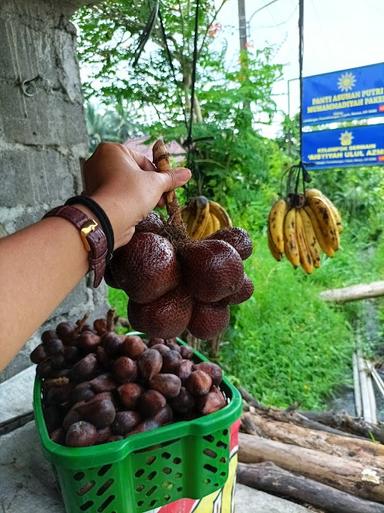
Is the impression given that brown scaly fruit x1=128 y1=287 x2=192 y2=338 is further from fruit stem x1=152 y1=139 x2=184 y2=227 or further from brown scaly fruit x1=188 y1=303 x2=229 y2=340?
fruit stem x1=152 y1=139 x2=184 y2=227

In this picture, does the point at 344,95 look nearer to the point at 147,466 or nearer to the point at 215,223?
the point at 215,223

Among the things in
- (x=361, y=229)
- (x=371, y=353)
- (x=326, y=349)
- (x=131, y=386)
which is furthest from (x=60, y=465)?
(x=361, y=229)

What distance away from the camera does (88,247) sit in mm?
670

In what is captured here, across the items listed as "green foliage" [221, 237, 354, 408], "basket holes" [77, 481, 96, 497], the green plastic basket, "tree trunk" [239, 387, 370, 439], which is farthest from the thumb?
"green foliage" [221, 237, 354, 408]

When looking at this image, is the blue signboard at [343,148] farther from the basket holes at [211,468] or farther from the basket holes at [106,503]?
the basket holes at [106,503]

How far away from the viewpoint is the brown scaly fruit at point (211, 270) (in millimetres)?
754

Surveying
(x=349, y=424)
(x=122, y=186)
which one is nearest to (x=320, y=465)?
(x=349, y=424)

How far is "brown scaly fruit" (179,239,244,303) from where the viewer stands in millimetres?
754

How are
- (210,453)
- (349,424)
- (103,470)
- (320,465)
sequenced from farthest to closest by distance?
(349,424)
(320,465)
(210,453)
(103,470)

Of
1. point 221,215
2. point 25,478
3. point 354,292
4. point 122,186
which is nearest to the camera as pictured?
point 122,186

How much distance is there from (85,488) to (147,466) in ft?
0.43

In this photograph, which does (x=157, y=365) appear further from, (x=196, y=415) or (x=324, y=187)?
(x=324, y=187)

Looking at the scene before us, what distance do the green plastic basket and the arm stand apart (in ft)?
1.15

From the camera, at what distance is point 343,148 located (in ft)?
9.09
